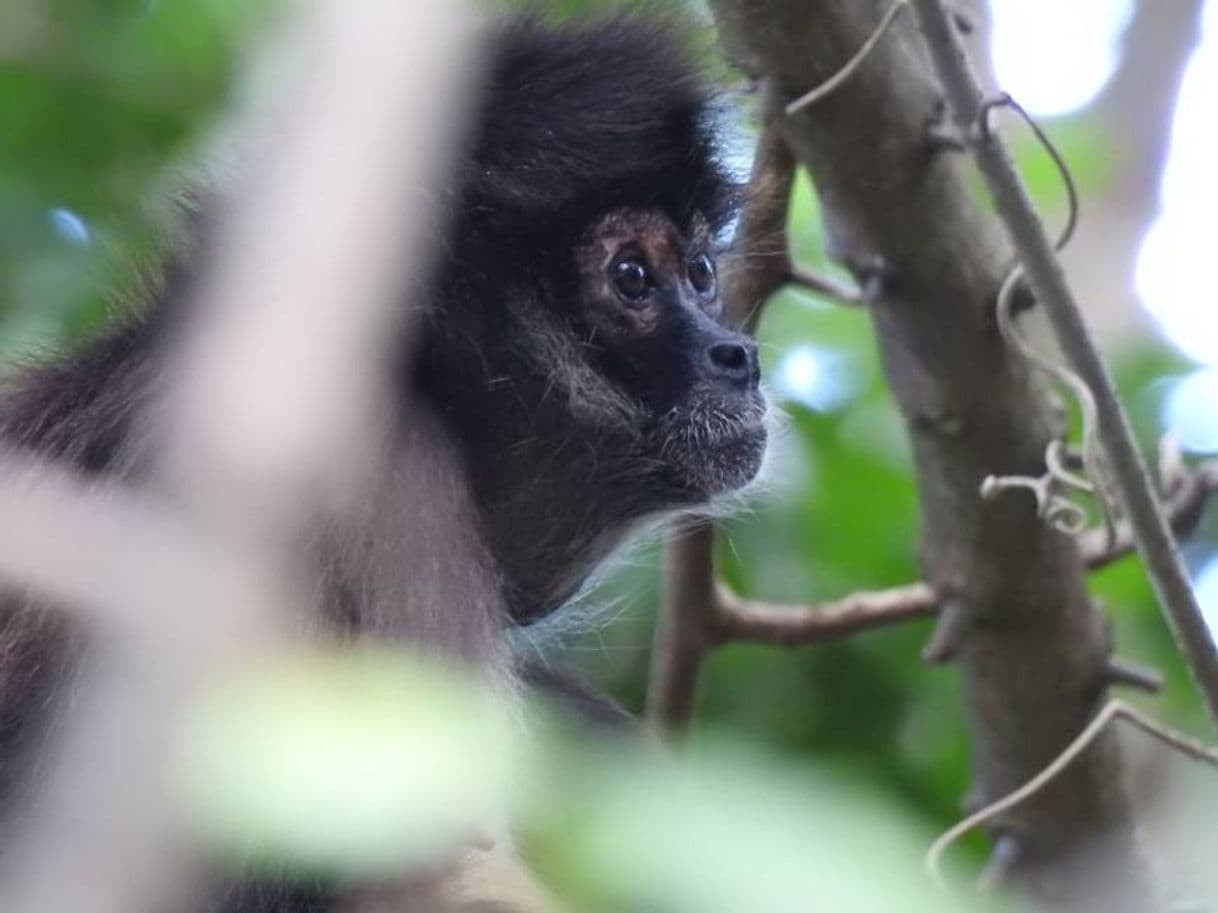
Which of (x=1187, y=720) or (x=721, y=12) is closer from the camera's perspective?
(x=721, y=12)

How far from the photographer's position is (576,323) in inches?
174

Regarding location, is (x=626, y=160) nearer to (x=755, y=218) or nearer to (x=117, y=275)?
(x=755, y=218)

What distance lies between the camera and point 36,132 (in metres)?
3.84

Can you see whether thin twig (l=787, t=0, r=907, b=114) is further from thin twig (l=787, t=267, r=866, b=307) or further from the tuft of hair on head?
thin twig (l=787, t=267, r=866, b=307)

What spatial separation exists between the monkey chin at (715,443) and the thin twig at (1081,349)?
950mm

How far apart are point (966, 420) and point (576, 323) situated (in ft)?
3.12

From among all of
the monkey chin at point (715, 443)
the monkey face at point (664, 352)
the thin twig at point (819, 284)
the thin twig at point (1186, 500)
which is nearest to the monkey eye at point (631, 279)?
the monkey face at point (664, 352)

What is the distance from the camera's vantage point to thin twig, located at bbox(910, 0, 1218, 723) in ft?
Answer: 11.6

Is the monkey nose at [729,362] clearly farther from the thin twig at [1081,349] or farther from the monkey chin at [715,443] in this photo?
the thin twig at [1081,349]

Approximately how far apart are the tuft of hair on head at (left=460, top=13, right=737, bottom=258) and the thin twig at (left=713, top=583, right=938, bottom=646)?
1007 millimetres

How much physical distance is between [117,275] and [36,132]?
16.7 inches

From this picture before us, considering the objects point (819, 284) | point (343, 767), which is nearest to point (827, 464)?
point (819, 284)

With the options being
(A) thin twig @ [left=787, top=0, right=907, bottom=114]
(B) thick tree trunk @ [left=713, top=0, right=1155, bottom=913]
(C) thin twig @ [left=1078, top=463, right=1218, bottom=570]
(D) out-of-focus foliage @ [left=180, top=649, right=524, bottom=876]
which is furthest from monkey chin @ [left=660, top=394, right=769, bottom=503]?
(D) out-of-focus foliage @ [left=180, top=649, right=524, bottom=876]

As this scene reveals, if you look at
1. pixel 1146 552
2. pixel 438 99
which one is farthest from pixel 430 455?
pixel 438 99
